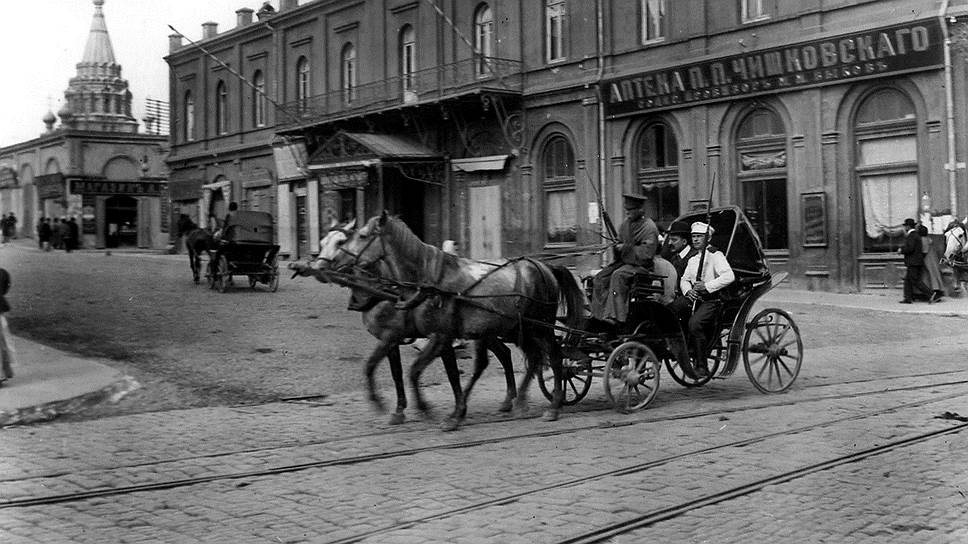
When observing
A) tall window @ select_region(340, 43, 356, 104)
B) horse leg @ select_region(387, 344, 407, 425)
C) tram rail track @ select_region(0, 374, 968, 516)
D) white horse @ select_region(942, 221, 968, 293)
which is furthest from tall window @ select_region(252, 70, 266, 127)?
tram rail track @ select_region(0, 374, 968, 516)

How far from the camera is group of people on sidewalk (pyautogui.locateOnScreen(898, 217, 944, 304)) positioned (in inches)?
746

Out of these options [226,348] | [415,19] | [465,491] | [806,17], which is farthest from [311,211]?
[465,491]

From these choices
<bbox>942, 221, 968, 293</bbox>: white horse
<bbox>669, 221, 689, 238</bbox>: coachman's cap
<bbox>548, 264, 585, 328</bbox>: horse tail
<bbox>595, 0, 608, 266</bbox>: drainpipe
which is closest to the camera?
<bbox>548, 264, 585, 328</bbox>: horse tail

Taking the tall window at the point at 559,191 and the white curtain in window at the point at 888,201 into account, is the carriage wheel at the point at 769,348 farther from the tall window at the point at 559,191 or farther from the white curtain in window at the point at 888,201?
the tall window at the point at 559,191

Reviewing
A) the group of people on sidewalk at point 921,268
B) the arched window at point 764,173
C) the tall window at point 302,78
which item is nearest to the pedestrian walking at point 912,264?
the group of people on sidewalk at point 921,268

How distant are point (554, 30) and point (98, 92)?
20810 millimetres

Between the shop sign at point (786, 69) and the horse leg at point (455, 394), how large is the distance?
1477cm

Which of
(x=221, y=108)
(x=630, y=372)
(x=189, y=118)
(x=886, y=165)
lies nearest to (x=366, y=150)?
(x=221, y=108)

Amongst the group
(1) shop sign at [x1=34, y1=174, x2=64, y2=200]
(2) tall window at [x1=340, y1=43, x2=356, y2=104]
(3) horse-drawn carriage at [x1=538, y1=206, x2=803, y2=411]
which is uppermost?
(2) tall window at [x1=340, y1=43, x2=356, y2=104]

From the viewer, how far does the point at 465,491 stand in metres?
6.20

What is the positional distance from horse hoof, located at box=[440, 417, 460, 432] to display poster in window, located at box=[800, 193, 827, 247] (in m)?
15.3

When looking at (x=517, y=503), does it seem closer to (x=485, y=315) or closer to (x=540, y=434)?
(x=540, y=434)

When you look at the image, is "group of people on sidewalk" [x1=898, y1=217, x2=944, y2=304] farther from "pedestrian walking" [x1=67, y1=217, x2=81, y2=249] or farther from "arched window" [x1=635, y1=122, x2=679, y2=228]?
"pedestrian walking" [x1=67, y1=217, x2=81, y2=249]

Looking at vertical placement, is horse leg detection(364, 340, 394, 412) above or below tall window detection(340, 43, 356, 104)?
below
